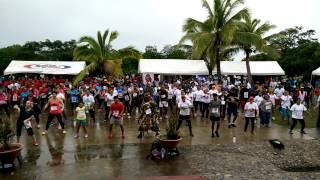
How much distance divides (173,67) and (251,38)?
5.57m

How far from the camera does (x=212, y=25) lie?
1006 inches

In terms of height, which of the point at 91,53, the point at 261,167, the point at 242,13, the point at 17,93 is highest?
the point at 242,13

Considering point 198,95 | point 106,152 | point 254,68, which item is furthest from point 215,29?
point 106,152

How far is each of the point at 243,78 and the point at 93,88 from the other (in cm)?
1549

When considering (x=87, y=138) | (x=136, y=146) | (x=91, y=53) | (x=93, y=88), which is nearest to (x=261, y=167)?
(x=136, y=146)

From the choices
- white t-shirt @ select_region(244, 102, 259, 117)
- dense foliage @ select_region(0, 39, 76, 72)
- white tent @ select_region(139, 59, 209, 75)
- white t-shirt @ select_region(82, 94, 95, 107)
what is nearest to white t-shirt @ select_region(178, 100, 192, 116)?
white t-shirt @ select_region(244, 102, 259, 117)

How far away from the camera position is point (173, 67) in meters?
26.9

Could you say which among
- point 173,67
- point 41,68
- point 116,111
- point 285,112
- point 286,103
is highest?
point 41,68

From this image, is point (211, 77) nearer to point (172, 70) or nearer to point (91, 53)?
point (172, 70)

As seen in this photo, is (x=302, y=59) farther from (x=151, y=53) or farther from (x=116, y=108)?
(x=116, y=108)

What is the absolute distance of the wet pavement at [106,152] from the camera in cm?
957

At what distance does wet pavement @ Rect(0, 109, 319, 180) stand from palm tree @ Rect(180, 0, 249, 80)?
10.1m

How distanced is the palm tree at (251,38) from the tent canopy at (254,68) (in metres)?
0.98

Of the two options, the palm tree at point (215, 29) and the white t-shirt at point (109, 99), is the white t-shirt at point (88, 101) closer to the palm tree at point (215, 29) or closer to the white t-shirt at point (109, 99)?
the white t-shirt at point (109, 99)
